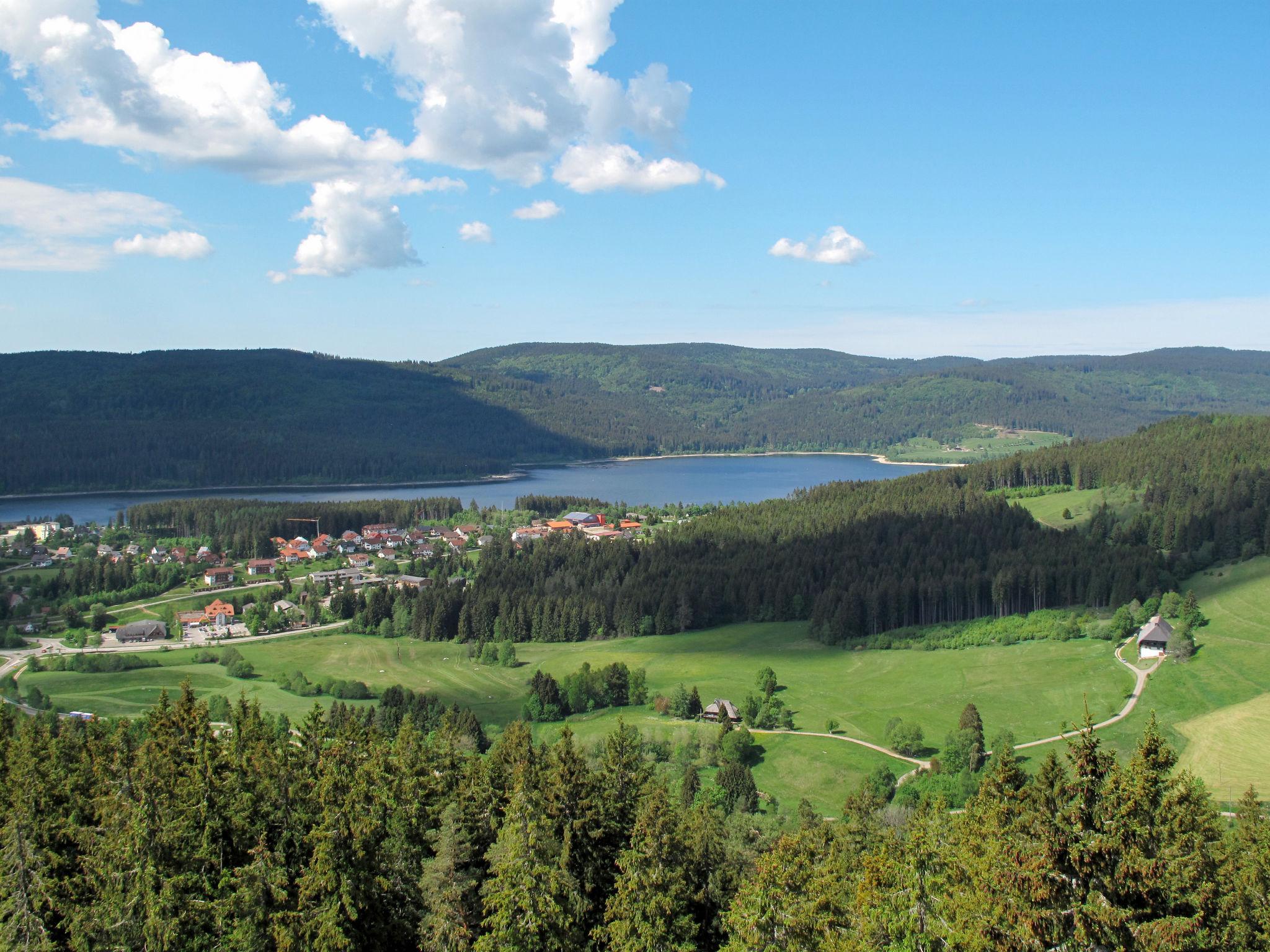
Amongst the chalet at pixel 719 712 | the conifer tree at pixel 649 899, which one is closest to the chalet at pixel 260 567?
the chalet at pixel 719 712

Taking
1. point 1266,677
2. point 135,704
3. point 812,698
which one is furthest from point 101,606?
point 1266,677

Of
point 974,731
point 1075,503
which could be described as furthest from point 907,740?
point 1075,503

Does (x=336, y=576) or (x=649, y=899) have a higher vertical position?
(x=649, y=899)

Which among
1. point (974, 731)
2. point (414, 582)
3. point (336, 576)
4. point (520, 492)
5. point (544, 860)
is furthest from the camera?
point (520, 492)

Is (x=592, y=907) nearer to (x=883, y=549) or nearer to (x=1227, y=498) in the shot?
(x=883, y=549)

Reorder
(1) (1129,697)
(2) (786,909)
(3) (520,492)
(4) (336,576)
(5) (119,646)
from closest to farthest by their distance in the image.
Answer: (2) (786,909) < (1) (1129,697) < (5) (119,646) < (4) (336,576) < (3) (520,492)

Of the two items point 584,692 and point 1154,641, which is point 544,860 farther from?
point 1154,641
